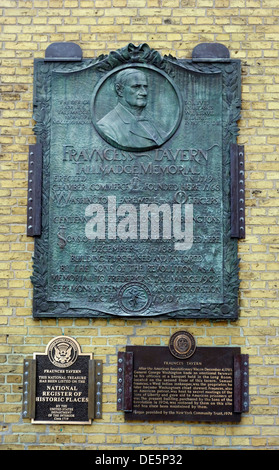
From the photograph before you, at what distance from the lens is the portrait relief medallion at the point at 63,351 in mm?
5781

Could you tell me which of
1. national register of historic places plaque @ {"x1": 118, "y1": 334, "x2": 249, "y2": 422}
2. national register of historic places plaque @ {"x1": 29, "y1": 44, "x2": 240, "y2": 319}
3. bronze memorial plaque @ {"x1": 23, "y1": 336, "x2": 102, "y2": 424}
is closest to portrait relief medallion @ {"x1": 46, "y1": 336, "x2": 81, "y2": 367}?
bronze memorial plaque @ {"x1": 23, "y1": 336, "x2": 102, "y2": 424}

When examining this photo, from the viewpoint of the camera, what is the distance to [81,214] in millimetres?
5949

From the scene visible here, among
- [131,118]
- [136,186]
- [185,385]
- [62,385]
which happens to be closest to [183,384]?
[185,385]

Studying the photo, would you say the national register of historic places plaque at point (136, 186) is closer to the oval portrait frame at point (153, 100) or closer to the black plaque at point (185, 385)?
the oval portrait frame at point (153, 100)

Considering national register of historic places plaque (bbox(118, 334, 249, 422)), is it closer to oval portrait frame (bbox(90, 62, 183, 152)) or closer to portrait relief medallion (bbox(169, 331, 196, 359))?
portrait relief medallion (bbox(169, 331, 196, 359))

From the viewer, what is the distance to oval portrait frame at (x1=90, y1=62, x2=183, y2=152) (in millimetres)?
6016

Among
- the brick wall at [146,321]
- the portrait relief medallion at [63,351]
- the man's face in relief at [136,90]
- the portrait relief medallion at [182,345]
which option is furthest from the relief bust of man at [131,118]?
the portrait relief medallion at [63,351]

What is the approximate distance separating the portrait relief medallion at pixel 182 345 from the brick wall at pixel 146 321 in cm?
8

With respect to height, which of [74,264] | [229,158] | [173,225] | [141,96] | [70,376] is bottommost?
[70,376]

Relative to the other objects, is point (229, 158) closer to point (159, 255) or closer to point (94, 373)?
point (159, 255)

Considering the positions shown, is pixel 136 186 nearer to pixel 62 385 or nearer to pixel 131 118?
pixel 131 118

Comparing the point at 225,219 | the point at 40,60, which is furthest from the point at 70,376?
the point at 40,60

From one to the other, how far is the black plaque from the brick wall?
96 mm

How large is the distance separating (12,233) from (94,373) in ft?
5.05
